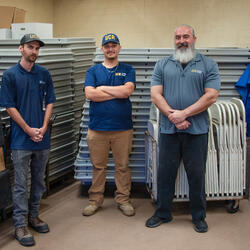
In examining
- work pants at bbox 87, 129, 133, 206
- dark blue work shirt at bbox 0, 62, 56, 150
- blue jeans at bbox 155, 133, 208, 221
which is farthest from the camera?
work pants at bbox 87, 129, 133, 206

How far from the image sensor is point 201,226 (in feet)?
9.98

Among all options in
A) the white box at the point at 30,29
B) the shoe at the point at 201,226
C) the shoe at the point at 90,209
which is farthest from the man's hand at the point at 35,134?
the white box at the point at 30,29

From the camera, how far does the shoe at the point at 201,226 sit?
3.02m

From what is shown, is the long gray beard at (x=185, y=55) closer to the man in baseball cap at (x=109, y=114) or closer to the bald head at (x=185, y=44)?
the bald head at (x=185, y=44)

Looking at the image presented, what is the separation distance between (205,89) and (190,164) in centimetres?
63

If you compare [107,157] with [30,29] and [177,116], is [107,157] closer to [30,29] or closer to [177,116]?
[177,116]

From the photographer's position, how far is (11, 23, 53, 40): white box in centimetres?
418

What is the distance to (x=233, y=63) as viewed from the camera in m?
3.70

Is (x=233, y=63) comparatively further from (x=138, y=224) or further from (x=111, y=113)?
(x=138, y=224)

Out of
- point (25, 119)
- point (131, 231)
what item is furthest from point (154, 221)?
point (25, 119)

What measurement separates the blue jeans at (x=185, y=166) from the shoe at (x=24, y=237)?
1102 millimetres

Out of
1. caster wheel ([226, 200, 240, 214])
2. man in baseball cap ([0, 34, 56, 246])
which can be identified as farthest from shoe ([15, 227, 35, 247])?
caster wheel ([226, 200, 240, 214])

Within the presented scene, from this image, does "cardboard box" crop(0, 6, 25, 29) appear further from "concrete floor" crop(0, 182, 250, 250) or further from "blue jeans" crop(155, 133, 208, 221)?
"blue jeans" crop(155, 133, 208, 221)

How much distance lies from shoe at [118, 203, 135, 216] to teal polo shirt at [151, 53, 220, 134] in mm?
899
